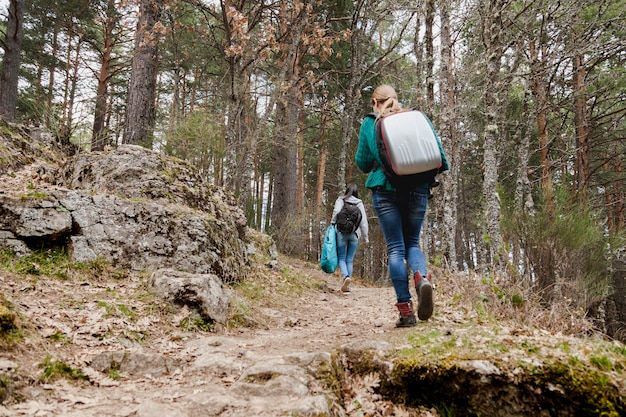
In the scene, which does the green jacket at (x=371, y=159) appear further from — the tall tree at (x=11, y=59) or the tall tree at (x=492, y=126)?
the tall tree at (x=11, y=59)

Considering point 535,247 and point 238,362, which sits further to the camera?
point 535,247

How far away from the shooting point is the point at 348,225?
718 centimetres

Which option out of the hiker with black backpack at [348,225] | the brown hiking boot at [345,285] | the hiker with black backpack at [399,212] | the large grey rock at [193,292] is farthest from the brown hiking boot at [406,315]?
the brown hiking boot at [345,285]

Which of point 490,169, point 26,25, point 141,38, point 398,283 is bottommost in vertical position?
point 398,283

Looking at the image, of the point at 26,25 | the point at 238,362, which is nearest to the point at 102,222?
the point at 238,362

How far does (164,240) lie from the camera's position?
15.7 ft

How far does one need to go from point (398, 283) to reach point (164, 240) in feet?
9.95

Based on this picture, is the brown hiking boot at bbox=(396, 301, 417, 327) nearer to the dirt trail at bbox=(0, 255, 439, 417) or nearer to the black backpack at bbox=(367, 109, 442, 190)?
the dirt trail at bbox=(0, 255, 439, 417)

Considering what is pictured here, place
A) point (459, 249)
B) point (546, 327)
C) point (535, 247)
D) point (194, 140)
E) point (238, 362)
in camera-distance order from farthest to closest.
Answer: point (459, 249) < point (194, 140) < point (535, 247) < point (546, 327) < point (238, 362)

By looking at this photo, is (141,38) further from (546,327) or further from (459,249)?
(459,249)

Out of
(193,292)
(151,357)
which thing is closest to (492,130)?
(193,292)

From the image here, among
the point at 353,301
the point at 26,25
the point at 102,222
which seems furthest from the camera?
the point at 26,25

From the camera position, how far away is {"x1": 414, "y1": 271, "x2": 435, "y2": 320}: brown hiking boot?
3266mm

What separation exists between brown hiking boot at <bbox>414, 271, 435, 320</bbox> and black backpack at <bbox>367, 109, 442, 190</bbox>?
95 cm
